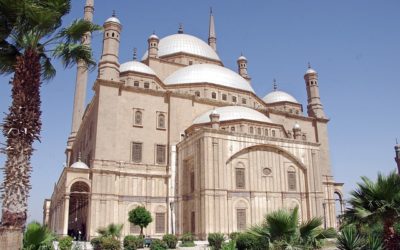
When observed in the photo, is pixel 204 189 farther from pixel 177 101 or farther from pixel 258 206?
pixel 177 101

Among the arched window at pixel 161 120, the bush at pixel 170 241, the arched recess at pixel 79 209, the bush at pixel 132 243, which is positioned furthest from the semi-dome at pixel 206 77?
the bush at pixel 132 243

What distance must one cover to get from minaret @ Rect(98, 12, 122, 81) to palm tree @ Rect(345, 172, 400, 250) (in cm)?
2224

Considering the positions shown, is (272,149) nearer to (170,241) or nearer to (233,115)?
(233,115)

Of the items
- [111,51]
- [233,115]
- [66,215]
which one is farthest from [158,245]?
[111,51]

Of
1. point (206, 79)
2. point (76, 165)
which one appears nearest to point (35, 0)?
point (76, 165)

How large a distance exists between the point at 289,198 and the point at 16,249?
21.0 meters

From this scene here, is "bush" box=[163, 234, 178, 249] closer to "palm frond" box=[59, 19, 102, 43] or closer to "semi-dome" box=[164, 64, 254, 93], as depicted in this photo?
"palm frond" box=[59, 19, 102, 43]

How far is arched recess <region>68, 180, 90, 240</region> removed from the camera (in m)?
26.1

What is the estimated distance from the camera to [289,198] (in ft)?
87.6

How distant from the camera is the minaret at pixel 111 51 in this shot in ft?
94.6

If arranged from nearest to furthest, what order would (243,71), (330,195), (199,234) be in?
(199,234), (330,195), (243,71)

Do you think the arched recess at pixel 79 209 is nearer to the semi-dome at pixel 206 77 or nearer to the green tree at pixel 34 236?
the semi-dome at pixel 206 77

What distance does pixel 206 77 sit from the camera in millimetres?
34625

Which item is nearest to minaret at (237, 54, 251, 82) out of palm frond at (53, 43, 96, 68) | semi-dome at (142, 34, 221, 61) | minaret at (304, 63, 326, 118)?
semi-dome at (142, 34, 221, 61)
